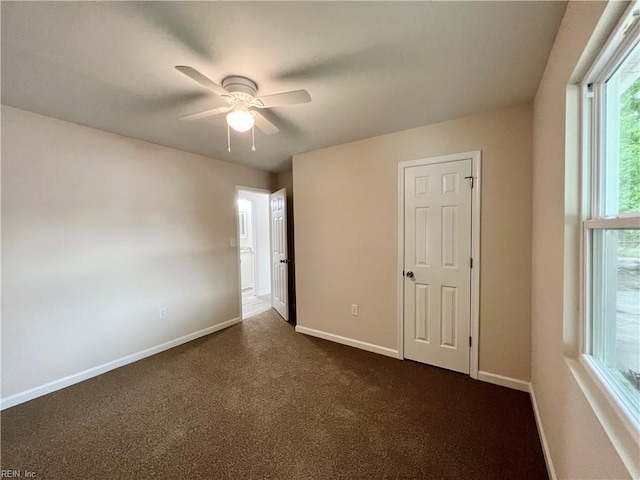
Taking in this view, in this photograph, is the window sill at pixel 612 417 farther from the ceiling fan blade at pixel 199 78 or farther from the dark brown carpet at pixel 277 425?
the ceiling fan blade at pixel 199 78

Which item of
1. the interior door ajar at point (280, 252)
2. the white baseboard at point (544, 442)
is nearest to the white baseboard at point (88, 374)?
the interior door ajar at point (280, 252)

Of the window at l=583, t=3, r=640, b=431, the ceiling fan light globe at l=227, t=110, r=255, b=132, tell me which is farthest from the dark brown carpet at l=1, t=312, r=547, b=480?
the ceiling fan light globe at l=227, t=110, r=255, b=132

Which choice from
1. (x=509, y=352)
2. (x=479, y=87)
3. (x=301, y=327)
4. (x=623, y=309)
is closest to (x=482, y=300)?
(x=509, y=352)

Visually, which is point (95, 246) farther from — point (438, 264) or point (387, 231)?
point (438, 264)

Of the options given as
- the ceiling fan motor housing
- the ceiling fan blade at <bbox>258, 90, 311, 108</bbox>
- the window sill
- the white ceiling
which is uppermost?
the white ceiling

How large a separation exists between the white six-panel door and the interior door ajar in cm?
189

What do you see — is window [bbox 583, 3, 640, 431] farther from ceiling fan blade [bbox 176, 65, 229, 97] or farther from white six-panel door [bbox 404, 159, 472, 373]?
ceiling fan blade [bbox 176, 65, 229, 97]

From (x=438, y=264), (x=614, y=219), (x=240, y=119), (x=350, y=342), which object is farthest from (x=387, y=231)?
(x=614, y=219)

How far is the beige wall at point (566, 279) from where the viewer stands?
85 centimetres

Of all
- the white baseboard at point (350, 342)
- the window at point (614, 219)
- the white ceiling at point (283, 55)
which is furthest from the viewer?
the white baseboard at point (350, 342)

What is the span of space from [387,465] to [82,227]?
10.1 feet

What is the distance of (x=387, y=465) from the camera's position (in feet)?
4.88

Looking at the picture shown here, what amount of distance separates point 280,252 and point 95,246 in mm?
2203

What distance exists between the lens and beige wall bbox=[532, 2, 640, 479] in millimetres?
848
